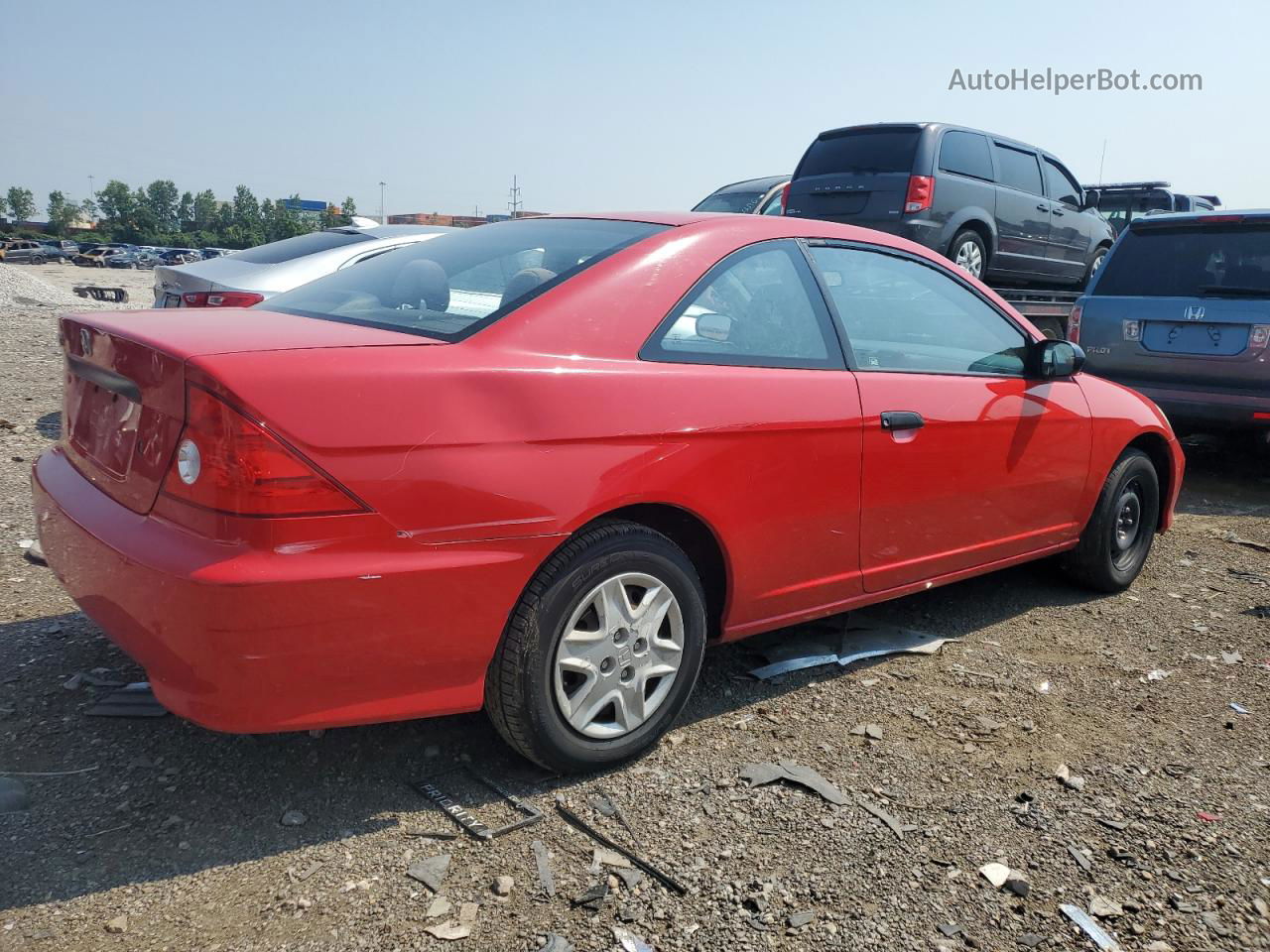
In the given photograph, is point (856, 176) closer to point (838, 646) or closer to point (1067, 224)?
point (1067, 224)

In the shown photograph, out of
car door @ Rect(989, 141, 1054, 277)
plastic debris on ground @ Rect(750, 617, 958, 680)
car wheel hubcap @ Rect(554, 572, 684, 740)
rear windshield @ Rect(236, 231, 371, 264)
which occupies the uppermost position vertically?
car door @ Rect(989, 141, 1054, 277)

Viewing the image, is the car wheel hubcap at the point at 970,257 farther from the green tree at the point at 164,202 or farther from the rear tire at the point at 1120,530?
the green tree at the point at 164,202

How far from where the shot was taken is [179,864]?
8.25 ft

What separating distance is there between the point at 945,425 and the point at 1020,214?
7616 mm

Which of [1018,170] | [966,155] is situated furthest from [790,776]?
[1018,170]

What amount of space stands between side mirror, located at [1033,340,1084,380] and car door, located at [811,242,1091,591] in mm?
55

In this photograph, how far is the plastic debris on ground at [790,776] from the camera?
117 inches

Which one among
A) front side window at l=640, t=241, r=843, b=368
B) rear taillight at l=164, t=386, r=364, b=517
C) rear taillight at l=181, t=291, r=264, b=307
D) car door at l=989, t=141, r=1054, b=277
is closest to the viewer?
rear taillight at l=164, t=386, r=364, b=517

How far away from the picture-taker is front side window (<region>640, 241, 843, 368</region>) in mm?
3141

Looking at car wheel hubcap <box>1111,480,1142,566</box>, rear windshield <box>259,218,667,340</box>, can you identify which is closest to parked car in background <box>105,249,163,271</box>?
rear windshield <box>259,218,667,340</box>

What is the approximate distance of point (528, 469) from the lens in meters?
2.67

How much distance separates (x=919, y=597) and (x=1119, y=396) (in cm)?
130

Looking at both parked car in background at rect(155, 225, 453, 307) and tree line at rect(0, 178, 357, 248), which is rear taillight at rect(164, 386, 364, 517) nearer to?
parked car in background at rect(155, 225, 453, 307)

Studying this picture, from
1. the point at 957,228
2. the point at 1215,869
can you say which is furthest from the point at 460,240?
the point at 957,228
